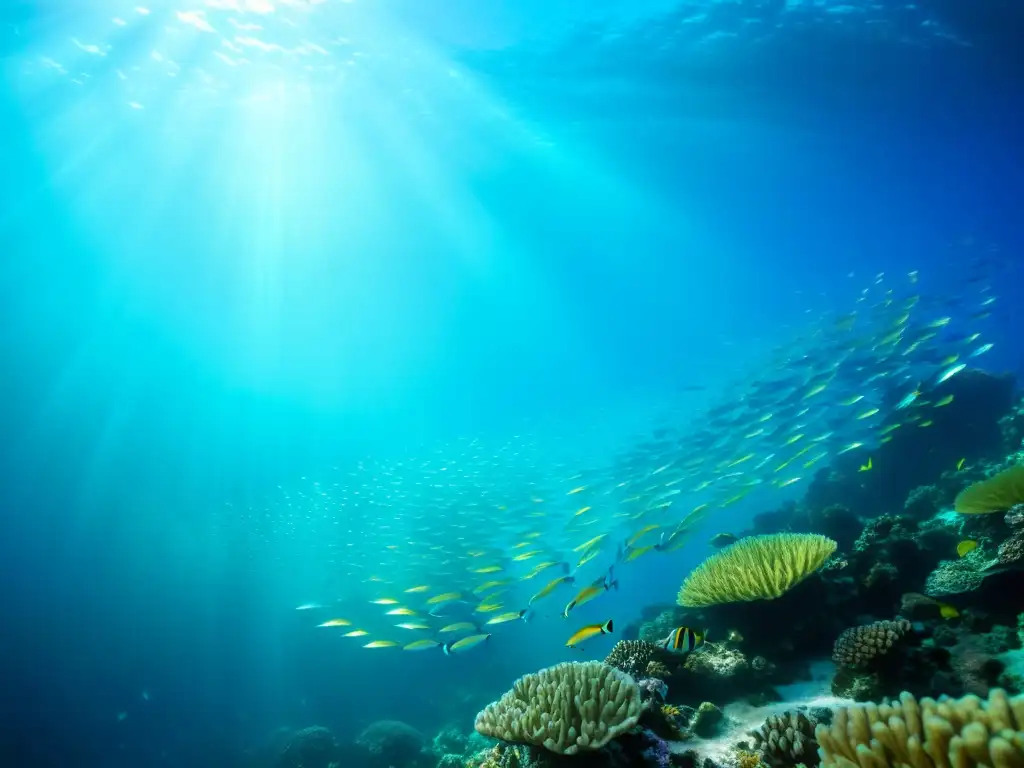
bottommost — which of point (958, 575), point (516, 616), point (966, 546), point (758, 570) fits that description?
point (958, 575)

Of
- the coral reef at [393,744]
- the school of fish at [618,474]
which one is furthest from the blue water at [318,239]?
the coral reef at [393,744]

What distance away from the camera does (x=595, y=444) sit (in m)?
53.9

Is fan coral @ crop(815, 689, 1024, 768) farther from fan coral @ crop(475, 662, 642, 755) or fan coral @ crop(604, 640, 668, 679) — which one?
fan coral @ crop(604, 640, 668, 679)

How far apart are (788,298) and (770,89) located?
5261cm

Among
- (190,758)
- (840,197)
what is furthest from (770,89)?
(190,758)

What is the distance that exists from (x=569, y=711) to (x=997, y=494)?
22.3 feet

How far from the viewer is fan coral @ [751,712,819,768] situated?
352cm

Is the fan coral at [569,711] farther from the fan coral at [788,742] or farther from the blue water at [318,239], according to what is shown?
the blue water at [318,239]

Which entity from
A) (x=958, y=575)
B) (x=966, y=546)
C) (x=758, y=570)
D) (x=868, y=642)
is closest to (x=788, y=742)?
(x=868, y=642)

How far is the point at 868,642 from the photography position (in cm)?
456

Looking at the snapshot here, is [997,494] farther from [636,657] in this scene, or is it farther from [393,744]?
[393,744]

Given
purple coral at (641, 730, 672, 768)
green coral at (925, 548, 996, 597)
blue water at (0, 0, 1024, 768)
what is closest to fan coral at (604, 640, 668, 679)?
purple coral at (641, 730, 672, 768)

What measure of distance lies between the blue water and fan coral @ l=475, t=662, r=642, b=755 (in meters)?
21.9

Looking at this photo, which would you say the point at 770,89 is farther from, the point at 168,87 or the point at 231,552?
the point at 231,552
